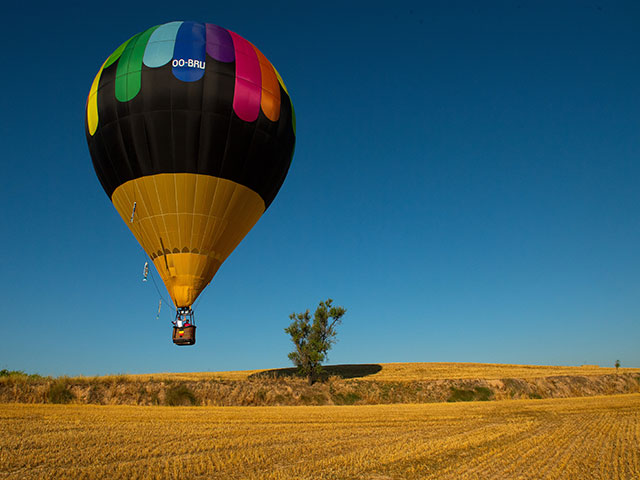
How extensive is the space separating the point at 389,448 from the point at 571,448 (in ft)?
13.4

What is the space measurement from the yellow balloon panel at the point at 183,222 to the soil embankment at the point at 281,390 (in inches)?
314

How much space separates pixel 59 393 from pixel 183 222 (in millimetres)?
10583

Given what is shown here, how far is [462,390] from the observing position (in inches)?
1038

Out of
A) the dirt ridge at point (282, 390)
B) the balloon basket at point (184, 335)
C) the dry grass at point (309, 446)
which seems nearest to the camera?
the dry grass at point (309, 446)

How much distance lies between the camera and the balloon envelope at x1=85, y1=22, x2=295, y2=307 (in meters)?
14.2

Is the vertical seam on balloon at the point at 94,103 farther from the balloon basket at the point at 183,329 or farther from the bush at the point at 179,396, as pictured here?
the bush at the point at 179,396

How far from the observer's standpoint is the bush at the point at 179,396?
19781 mm

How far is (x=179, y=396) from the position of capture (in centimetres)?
2014

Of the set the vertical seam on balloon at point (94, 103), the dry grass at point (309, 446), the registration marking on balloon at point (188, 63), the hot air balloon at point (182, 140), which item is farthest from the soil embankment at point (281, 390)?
the registration marking on balloon at point (188, 63)

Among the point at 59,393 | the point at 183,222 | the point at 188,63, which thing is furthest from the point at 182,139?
the point at 59,393

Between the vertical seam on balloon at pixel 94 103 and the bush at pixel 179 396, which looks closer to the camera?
the vertical seam on balloon at pixel 94 103

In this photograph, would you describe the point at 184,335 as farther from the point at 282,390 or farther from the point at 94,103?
the point at 282,390

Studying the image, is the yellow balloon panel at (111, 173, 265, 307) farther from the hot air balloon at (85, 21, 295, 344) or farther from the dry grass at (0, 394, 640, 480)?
the dry grass at (0, 394, 640, 480)

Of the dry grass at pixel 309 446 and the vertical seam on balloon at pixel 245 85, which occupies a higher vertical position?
the vertical seam on balloon at pixel 245 85
